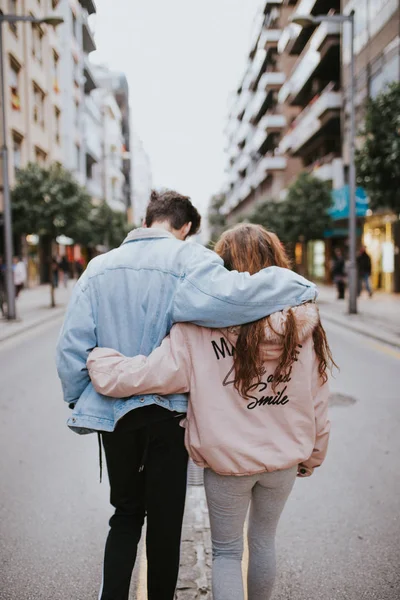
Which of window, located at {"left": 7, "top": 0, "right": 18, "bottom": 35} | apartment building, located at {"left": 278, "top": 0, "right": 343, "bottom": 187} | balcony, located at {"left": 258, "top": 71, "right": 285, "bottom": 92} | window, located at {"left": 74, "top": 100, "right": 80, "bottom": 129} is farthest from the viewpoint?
balcony, located at {"left": 258, "top": 71, "right": 285, "bottom": 92}

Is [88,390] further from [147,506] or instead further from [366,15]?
[366,15]

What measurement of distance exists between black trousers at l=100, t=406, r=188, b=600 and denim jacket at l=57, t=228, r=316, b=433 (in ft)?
0.34

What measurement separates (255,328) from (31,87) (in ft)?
110

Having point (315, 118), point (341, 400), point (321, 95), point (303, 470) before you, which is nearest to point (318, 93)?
point (315, 118)

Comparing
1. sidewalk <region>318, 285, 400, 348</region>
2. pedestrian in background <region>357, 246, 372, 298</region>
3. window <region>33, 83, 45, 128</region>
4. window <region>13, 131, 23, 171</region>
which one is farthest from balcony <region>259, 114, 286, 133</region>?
sidewalk <region>318, 285, 400, 348</region>

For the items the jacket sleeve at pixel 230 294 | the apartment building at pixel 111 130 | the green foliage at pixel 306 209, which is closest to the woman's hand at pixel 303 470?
the jacket sleeve at pixel 230 294

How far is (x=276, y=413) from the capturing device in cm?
210

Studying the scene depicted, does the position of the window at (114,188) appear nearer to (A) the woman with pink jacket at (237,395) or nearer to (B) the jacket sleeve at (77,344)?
(B) the jacket sleeve at (77,344)

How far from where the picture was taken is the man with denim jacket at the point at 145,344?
6.64ft

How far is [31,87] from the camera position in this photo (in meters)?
32.0

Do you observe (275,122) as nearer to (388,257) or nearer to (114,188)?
(114,188)

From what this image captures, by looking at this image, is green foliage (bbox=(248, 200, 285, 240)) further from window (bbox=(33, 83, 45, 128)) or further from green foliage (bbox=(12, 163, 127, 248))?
green foliage (bbox=(12, 163, 127, 248))

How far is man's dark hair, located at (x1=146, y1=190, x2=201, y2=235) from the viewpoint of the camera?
94.7 inches

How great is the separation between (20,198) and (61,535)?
18345 mm
